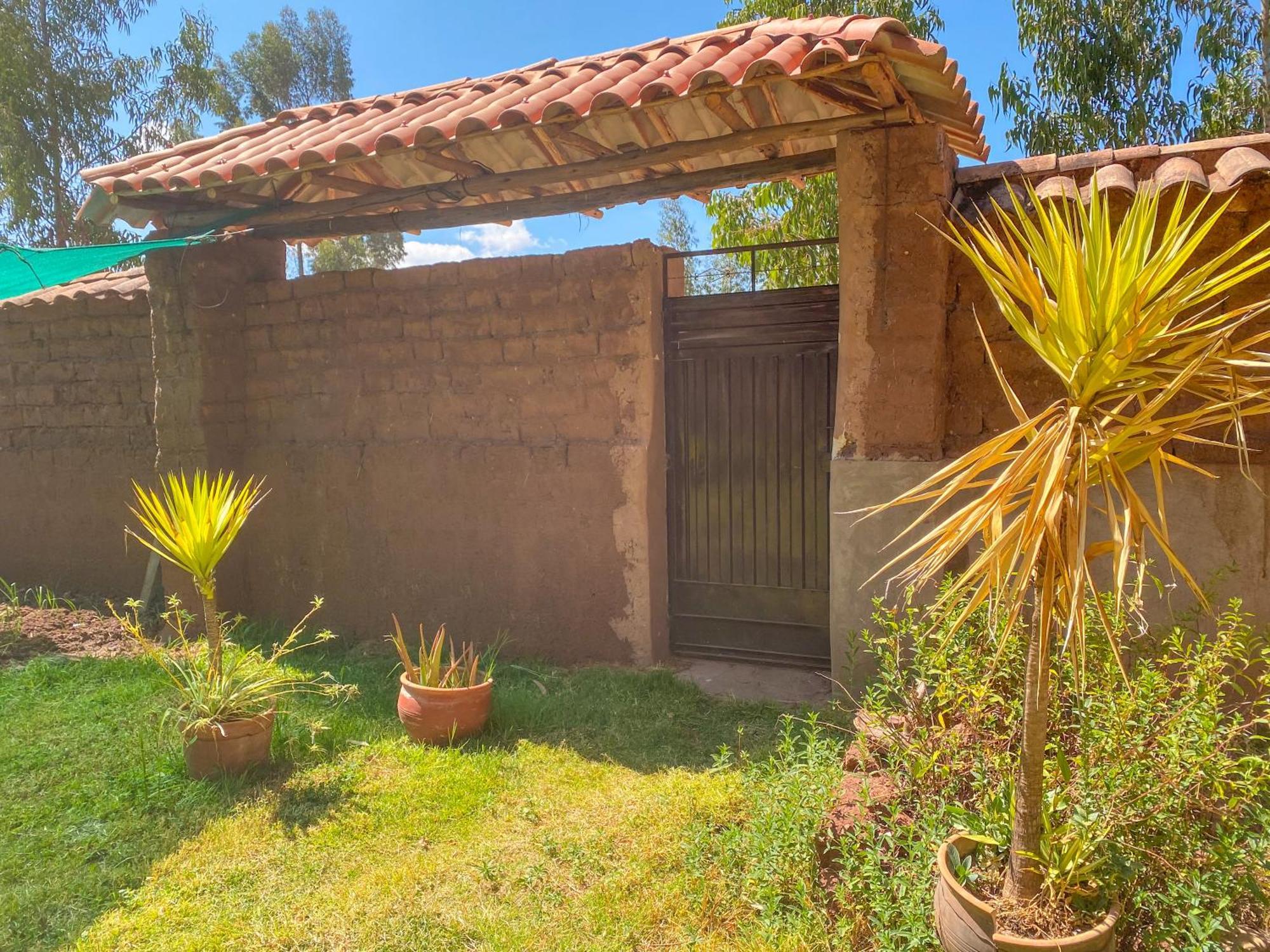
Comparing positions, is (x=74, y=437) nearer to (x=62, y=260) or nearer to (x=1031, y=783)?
(x=62, y=260)

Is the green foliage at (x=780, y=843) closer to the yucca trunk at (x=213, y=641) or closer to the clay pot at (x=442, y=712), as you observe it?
the clay pot at (x=442, y=712)

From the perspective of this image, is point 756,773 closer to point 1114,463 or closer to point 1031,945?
point 1031,945

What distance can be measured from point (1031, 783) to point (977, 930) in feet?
1.17

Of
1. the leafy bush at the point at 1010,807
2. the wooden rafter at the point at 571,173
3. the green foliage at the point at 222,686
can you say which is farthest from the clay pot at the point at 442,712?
the wooden rafter at the point at 571,173

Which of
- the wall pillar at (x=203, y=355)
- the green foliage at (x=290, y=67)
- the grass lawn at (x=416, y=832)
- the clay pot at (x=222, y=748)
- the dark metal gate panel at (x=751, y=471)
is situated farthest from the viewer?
the green foliage at (x=290, y=67)

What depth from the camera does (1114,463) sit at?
70.6 inches

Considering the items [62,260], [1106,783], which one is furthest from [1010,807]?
[62,260]

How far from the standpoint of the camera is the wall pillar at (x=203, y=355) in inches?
219

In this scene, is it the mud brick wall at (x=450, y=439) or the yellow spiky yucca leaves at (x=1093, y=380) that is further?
the mud brick wall at (x=450, y=439)

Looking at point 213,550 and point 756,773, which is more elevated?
point 213,550

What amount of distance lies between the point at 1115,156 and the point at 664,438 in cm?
259

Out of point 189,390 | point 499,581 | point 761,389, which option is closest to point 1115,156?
point 761,389

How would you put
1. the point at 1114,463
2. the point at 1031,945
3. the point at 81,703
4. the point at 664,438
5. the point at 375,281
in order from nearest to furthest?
the point at 1114,463
the point at 1031,945
the point at 81,703
the point at 664,438
the point at 375,281

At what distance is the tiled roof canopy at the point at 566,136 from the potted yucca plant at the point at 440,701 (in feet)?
8.08
